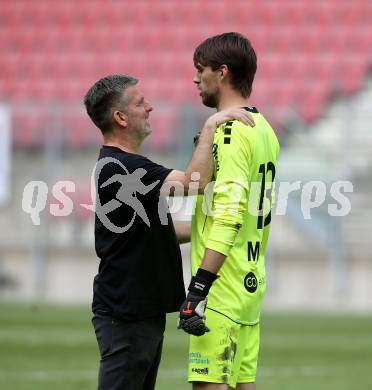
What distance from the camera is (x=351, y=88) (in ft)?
60.5

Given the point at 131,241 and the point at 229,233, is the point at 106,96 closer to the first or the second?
the point at 131,241

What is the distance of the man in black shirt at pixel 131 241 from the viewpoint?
15.1 ft

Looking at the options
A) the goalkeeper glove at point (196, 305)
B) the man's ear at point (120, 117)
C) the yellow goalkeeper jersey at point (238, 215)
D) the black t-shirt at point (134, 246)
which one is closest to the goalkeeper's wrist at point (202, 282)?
the goalkeeper glove at point (196, 305)

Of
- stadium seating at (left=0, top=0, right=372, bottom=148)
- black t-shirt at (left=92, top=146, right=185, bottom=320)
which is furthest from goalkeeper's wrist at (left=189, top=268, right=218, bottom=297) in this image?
stadium seating at (left=0, top=0, right=372, bottom=148)

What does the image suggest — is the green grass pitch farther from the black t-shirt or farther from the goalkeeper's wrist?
the goalkeeper's wrist

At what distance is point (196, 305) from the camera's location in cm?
436

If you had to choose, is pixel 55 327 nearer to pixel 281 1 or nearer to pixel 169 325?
pixel 169 325

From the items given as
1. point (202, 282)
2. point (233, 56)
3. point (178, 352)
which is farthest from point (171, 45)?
point (202, 282)

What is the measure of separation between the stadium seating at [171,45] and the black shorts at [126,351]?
13632 millimetres

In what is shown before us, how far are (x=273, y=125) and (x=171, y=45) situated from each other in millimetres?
4949

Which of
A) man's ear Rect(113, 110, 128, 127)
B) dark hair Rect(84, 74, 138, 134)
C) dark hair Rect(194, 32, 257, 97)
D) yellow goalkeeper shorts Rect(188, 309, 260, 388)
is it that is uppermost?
dark hair Rect(194, 32, 257, 97)

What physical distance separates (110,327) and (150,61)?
16.1m

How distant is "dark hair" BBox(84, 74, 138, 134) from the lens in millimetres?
4742

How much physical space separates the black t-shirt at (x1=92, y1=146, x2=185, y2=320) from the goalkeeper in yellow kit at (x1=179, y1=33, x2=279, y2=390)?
0.15 m
